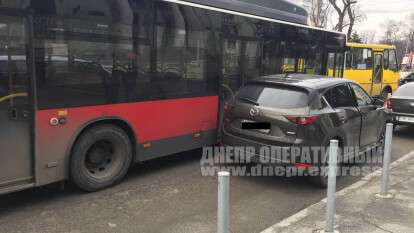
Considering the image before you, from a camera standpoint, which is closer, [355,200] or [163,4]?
[355,200]

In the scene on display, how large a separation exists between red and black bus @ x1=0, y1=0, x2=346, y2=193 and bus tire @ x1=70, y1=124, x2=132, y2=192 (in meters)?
0.01

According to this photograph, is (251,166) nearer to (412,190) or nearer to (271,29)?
(412,190)

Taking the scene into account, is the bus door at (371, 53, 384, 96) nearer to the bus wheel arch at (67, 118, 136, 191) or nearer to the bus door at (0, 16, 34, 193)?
the bus wheel arch at (67, 118, 136, 191)

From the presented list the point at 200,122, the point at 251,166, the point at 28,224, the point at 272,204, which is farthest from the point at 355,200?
the point at 28,224

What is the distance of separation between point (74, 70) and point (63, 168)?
1.25 metres

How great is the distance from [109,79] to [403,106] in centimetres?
772

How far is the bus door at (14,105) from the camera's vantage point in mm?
4523

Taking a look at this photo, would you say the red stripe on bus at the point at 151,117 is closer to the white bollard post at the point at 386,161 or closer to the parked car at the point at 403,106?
the white bollard post at the point at 386,161

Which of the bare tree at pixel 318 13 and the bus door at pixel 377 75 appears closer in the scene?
the bus door at pixel 377 75

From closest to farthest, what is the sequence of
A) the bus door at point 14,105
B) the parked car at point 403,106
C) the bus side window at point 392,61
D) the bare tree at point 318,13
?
the bus door at point 14,105 → the parked car at point 403,106 → the bus side window at point 392,61 → the bare tree at point 318,13

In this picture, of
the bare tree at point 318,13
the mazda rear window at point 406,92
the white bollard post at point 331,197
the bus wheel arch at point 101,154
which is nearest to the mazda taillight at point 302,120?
the white bollard post at point 331,197

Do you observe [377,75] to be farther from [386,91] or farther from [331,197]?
[331,197]

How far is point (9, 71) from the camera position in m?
4.55

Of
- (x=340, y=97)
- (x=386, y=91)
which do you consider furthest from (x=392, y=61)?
(x=340, y=97)
